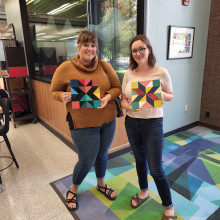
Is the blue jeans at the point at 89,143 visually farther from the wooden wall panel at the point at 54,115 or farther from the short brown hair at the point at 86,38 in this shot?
the wooden wall panel at the point at 54,115

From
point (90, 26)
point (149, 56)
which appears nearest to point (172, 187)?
point (149, 56)

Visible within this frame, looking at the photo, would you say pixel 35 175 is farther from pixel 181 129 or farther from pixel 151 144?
pixel 181 129

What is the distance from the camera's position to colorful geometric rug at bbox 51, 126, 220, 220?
1637 mm

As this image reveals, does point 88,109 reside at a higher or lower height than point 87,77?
lower

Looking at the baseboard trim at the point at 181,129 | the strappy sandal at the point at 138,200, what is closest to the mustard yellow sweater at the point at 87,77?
the strappy sandal at the point at 138,200

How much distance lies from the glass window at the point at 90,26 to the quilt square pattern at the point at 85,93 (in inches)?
44.1

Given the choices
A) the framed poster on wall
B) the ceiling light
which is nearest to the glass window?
the ceiling light

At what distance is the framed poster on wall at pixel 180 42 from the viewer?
271cm

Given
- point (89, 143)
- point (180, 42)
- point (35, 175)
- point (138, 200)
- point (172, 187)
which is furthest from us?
point (180, 42)

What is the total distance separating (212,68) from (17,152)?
3434 mm

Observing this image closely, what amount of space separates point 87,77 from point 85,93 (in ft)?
0.41

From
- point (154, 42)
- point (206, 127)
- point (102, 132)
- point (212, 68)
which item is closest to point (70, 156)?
point (102, 132)

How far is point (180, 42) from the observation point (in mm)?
2834

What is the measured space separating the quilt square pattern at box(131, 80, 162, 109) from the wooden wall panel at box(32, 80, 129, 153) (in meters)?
1.19
